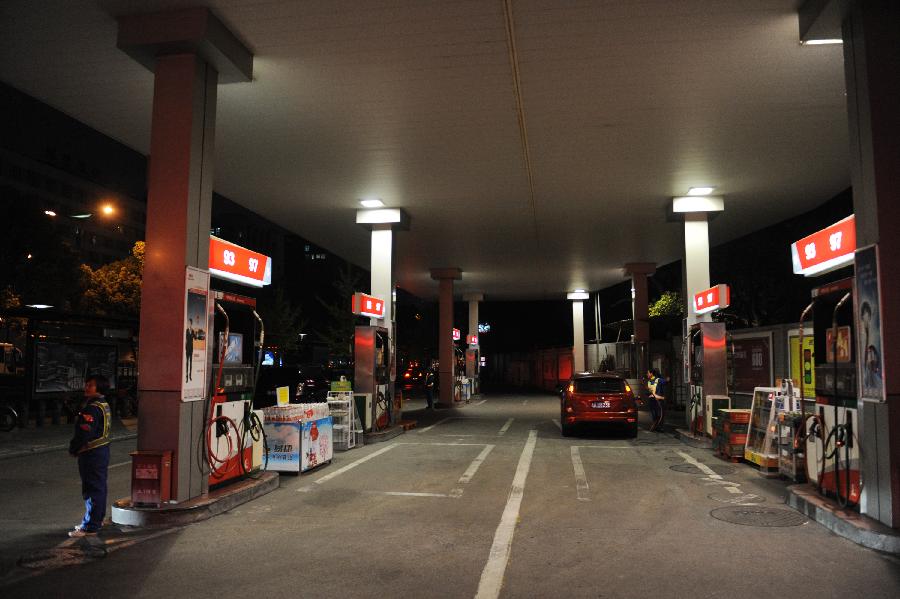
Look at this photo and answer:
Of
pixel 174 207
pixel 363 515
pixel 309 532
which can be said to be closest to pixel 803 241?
pixel 363 515

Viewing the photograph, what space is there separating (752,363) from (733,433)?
657 cm

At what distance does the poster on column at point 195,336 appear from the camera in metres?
7.30

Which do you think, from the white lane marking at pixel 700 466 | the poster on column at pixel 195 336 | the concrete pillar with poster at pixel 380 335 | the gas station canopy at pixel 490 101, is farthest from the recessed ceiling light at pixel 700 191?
the poster on column at pixel 195 336

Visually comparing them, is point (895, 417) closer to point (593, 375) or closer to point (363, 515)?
point (363, 515)

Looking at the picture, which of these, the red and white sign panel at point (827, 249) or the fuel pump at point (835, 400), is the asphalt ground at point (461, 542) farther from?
the red and white sign panel at point (827, 249)

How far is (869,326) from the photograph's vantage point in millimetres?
6371

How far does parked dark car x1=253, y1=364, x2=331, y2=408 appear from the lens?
2112 centimetres

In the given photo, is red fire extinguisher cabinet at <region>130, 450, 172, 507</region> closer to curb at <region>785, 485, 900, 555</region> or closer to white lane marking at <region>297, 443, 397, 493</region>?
white lane marking at <region>297, 443, 397, 493</region>

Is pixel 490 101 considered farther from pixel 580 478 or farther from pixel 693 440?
pixel 693 440

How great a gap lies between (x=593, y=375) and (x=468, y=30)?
371 inches

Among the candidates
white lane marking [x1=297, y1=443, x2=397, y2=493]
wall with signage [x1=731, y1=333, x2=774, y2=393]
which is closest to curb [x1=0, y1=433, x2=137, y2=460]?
white lane marking [x1=297, y1=443, x2=397, y2=493]

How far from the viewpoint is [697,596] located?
465 centimetres

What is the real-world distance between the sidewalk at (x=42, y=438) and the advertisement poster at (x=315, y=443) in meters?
6.02

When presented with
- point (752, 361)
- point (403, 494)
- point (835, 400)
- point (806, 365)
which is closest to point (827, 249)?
point (835, 400)
